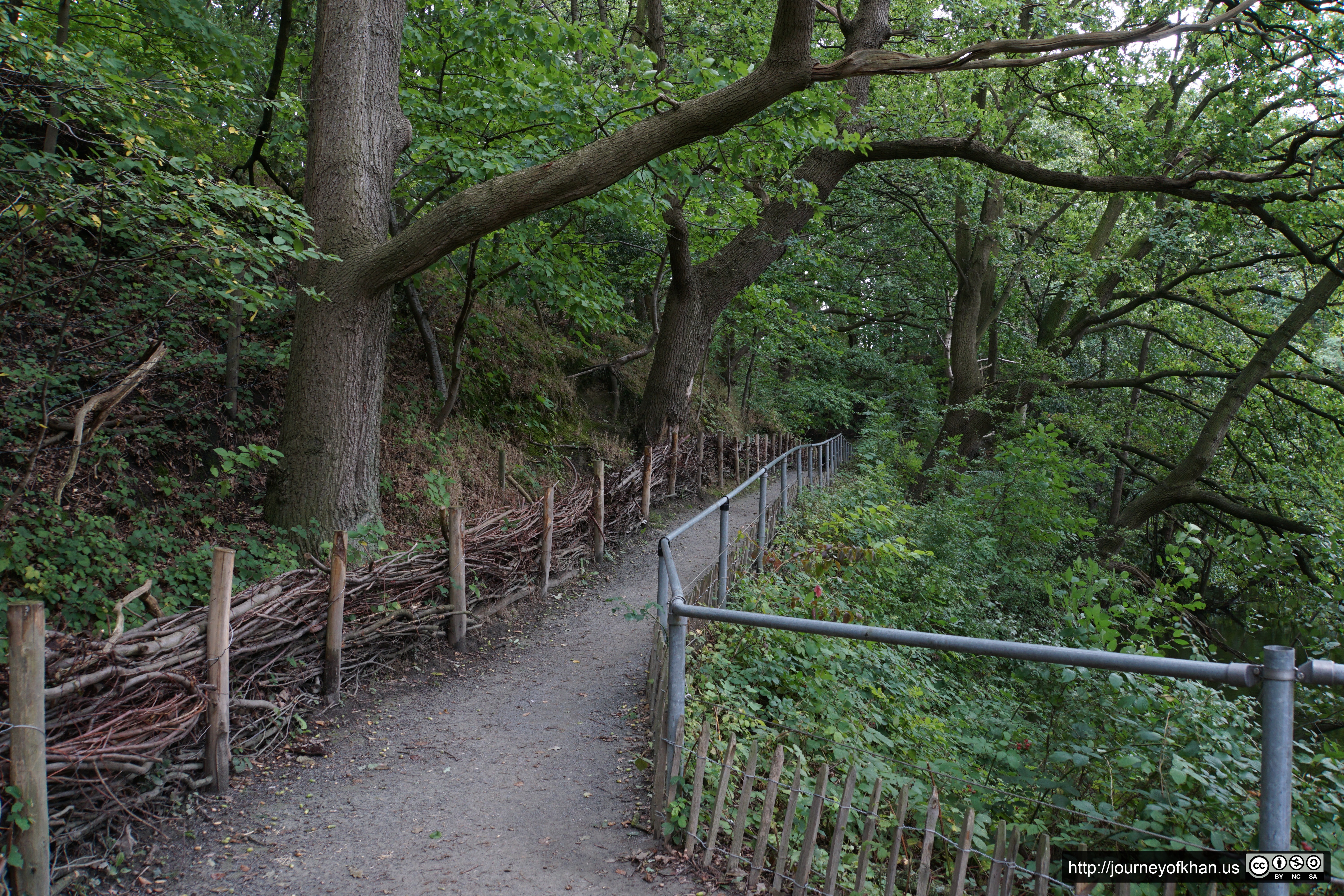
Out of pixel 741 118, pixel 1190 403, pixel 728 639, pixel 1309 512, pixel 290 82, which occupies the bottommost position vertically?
pixel 728 639

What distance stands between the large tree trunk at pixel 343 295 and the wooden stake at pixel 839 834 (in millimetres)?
4962

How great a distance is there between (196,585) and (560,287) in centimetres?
540

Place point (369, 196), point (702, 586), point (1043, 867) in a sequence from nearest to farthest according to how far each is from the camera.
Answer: point (1043, 867), point (702, 586), point (369, 196)

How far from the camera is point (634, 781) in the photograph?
13.5 ft

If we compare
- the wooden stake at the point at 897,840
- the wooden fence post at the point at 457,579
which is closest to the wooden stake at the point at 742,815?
the wooden stake at the point at 897,840

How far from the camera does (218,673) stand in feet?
12.9

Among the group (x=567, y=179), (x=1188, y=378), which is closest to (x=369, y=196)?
(x=567, y=179)

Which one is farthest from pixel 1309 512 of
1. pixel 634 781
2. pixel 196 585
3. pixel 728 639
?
pixel 196 585

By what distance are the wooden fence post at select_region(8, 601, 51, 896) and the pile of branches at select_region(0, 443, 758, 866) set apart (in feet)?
0.49

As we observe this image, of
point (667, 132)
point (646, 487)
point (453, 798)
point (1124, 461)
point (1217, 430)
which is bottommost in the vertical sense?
point (453, 798)

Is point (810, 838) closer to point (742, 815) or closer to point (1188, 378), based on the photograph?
point (742, 815)

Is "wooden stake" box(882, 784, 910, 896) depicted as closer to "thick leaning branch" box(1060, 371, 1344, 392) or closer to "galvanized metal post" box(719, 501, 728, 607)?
"galvanized metal post" box(719, 501, 728, 607)

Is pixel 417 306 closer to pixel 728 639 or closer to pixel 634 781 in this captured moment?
pixel 728 639

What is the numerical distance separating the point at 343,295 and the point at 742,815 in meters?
5.27
